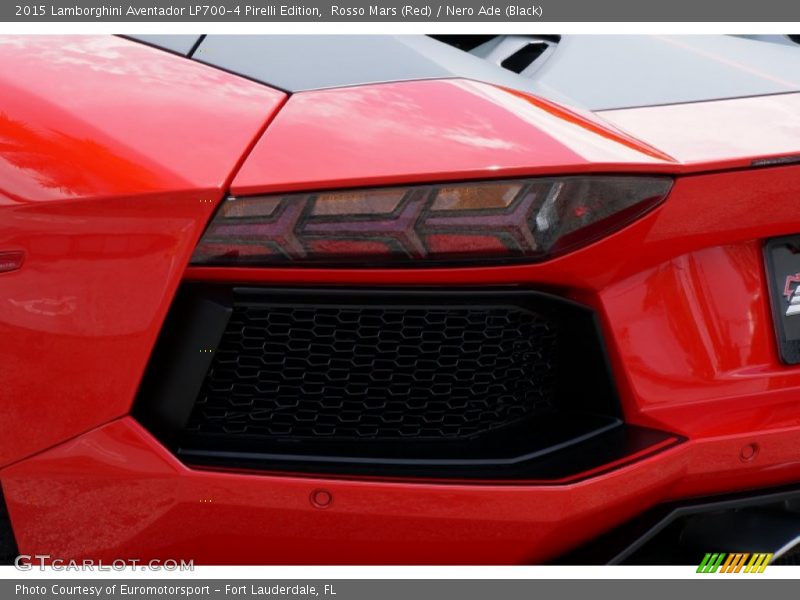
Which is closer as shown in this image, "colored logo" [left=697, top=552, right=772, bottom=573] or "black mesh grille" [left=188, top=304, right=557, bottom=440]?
"black mesh grille" [left=188, top=304, right=557, bottom=440]

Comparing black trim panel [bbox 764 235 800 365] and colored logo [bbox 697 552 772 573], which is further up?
black trim panel [bbox 764 235 800 365]

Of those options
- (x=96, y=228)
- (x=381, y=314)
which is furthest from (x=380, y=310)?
(x=96, y=228)

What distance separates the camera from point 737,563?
1.82 metres

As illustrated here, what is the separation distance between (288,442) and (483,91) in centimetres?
65

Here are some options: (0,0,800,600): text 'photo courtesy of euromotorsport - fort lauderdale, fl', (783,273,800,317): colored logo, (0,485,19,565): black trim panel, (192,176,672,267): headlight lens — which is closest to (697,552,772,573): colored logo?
(0,0,800,600): text 'photo courtesy of euromotorsport - fort lauderdale, fl'

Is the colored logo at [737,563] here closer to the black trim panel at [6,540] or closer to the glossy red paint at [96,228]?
the glossy red paint at [96,228]

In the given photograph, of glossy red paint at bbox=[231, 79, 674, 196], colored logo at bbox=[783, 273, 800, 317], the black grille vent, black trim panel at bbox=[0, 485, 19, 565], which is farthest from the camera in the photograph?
colored logo at bbox=[783, 273, 800, 317]

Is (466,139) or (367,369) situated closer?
(466,139)

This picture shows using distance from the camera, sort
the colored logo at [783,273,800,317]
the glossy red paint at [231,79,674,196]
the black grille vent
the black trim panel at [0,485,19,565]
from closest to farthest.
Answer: the glossy red paint at [231,79,674,196]
the black grille vent
the black trim panel at [0,485,19,565]
the colored logo at [783,273,800,317]

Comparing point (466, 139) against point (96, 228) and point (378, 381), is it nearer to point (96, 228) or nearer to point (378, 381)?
point (378, 381)

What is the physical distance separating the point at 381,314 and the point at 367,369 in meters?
0.10

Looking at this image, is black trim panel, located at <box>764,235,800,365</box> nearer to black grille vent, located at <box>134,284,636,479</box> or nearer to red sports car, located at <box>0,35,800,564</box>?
red sports car, located at <box>0,35,800,564</box>

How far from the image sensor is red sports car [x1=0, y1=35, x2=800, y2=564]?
5.02ft

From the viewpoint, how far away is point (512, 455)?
67.4 inches
